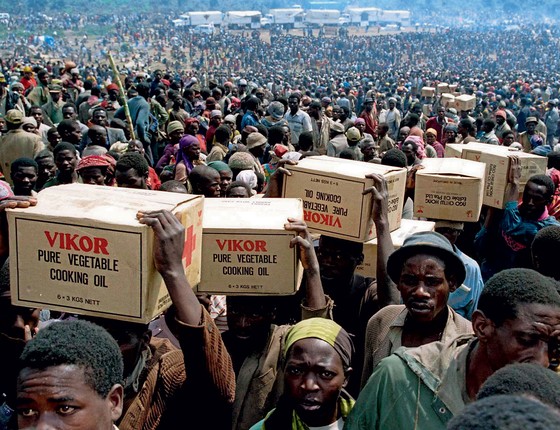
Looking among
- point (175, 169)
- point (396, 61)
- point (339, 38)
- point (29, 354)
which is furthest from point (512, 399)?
point (339, 38)

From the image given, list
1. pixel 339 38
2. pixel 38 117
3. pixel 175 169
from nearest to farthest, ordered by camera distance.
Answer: pixel 175 169
pixel 38 117
pixel 339 38

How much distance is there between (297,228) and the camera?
10.1 feet

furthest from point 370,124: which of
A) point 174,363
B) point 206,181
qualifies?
point 174,363

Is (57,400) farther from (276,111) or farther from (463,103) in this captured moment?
(463,103)

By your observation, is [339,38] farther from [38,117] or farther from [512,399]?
[512,399]

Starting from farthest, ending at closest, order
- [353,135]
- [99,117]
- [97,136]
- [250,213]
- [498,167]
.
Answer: [353,135] → [99,117] → [97,136] → [498,167] → [250,213]

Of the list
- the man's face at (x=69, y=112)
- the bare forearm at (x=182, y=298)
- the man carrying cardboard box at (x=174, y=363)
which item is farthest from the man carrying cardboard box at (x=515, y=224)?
the man's face at (x=69, y=112)

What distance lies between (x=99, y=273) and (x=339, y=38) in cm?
6936

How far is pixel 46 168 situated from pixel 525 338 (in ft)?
16.6

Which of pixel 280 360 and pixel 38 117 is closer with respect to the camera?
pixel 280 360

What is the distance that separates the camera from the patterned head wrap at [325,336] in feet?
8.82

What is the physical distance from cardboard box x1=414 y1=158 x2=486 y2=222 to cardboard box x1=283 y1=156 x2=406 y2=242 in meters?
1.00

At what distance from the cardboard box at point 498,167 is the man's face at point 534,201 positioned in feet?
0.86

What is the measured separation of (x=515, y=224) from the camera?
5238 mm
